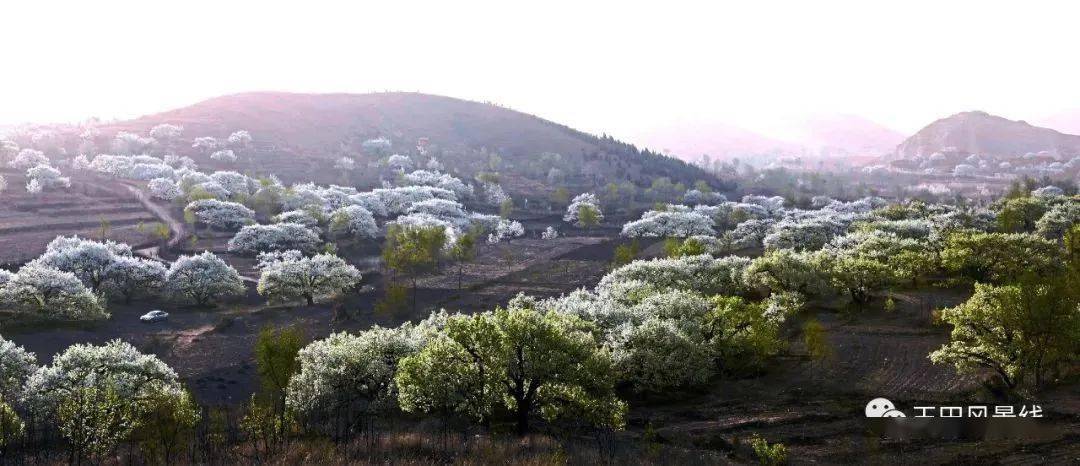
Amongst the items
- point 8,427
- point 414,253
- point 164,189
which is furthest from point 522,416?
point 164,189

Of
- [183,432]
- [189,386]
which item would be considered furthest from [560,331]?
[189,386]

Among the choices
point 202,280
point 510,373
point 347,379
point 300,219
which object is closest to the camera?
point 510,373

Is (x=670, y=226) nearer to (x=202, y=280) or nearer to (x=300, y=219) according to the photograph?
(x=300, y=219)

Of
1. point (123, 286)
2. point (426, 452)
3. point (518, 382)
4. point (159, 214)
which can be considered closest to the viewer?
point (426, 452)

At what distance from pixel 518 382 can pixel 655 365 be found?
13.8m

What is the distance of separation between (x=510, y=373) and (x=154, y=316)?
5974 centimetres

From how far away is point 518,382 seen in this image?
37.8 m

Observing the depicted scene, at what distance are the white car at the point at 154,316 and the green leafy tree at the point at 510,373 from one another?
54943 mm

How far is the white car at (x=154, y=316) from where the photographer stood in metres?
79.8

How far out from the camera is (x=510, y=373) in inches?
1492

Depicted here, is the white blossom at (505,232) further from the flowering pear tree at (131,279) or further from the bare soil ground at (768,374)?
→ the flowering pear tree at (131,279)

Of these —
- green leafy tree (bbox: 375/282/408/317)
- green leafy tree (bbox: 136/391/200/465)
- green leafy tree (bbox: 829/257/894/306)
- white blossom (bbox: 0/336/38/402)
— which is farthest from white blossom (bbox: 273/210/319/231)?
green leafy tree (bbox: 136/391/200/465)

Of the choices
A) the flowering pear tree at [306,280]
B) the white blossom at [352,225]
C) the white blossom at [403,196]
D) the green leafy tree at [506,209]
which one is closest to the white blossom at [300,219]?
the white blossom at [352,225]

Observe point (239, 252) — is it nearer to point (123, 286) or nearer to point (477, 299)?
point (123, 286)
